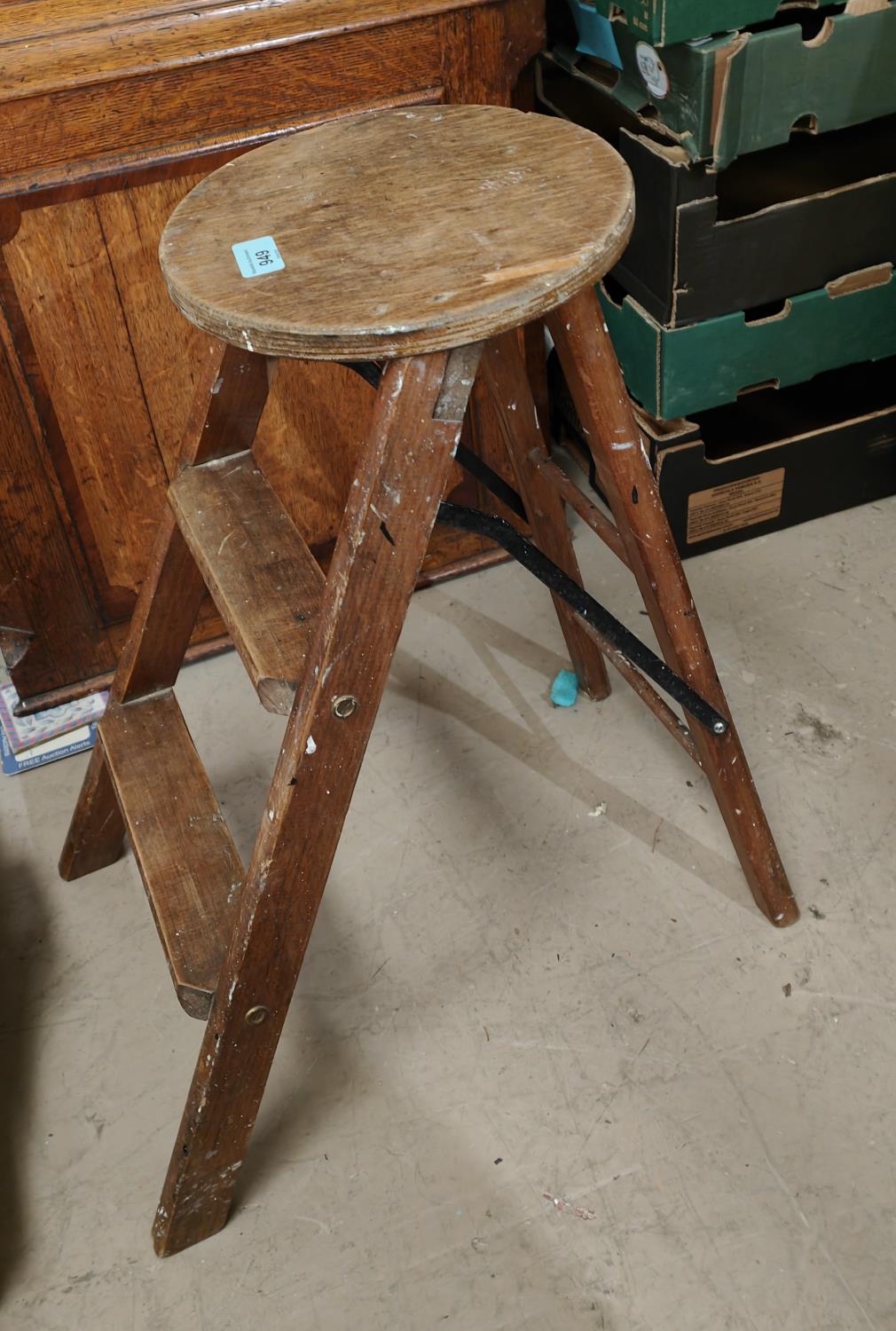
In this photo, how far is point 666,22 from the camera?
5.13 ft

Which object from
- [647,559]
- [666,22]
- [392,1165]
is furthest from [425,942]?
[666,22]

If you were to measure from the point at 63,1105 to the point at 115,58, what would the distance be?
1394mm

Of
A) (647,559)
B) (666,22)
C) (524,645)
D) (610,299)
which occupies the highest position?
(666,22)

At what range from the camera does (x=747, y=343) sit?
1.96 m

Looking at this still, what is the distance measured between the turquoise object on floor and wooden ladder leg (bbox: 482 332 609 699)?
0.39 feet

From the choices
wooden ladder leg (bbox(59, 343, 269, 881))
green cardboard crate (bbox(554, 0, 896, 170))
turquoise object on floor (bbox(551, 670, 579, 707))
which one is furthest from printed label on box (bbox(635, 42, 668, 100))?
turquoise object on floor (bbox(551, 670, 579, 707))

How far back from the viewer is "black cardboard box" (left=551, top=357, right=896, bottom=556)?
210 cm

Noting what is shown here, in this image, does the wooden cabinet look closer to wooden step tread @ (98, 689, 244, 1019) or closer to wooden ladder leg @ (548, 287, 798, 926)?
wooden step tread @ (98, 689, 244, 1019)

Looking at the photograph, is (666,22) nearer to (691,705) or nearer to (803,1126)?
(691,705)

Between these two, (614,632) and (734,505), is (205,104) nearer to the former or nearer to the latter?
(614,632)

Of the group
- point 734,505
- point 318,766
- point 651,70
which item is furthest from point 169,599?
point 734,505

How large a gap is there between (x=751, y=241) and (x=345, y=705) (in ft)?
3.91

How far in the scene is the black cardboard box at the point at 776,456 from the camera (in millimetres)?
2098

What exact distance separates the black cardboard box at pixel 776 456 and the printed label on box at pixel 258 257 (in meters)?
1.05
